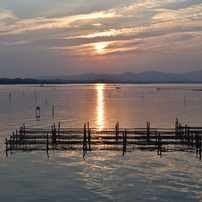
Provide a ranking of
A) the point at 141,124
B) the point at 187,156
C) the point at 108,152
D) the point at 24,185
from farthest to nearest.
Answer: the point at 141,124 → the point at 108,152 → the point at 187,156 → the point at 24,185

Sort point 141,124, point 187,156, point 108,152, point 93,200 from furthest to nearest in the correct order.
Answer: point 141,124
point 108,152
point 187,156
point 93,200

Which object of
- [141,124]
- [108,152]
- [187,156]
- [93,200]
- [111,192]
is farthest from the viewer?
[141,124]

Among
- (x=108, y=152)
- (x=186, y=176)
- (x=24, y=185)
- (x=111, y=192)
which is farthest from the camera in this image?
(x=108, y=152)

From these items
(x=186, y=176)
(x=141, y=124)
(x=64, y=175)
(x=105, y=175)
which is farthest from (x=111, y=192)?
(x=141, y=124)

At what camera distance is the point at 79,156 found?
33.1 m

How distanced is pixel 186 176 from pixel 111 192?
7.68 meters

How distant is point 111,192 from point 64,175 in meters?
5.85

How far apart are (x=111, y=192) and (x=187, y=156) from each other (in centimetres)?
1352

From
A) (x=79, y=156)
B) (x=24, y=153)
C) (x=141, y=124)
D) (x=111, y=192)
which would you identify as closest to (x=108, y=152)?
(x=79, y=156)

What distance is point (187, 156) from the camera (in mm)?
32719

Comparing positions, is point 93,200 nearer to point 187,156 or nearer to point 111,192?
point 111,192

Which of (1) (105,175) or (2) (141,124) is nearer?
(1) (105,175)

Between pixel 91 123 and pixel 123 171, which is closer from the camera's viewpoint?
pixel 123 171

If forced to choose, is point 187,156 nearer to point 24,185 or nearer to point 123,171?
point 123,171
